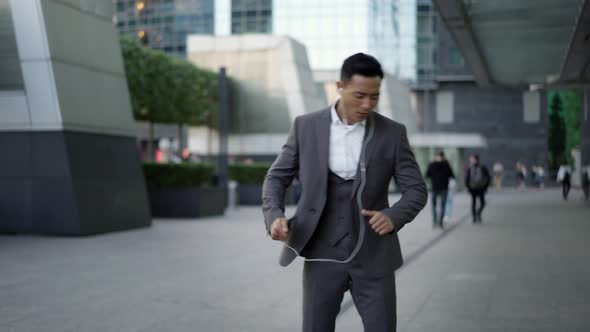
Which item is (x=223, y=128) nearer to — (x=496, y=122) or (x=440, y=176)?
(x=440, y=176)

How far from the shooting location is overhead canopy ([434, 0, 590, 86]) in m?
18.1

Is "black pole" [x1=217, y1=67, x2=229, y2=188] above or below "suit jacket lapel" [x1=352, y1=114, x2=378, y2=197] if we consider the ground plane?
below

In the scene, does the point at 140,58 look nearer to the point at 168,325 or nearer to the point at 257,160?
the point at 257,160

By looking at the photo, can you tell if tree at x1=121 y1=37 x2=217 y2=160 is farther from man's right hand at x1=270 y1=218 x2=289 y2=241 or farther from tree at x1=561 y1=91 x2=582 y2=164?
tree at x1=561 y1=91 x2=582 y2=164

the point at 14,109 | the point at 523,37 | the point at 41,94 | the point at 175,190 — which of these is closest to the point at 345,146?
the point at 41,94

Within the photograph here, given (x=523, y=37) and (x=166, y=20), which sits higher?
(x=166, y=20)

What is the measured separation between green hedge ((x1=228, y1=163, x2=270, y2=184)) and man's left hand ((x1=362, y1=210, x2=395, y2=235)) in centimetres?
2692

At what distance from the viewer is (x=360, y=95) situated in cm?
356

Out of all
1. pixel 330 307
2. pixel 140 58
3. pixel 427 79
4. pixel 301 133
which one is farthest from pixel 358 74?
pixel 427 79

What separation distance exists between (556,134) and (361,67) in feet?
202

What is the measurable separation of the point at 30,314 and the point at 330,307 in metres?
4.47

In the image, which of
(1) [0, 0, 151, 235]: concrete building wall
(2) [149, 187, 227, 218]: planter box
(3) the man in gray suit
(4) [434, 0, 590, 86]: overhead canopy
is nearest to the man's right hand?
(3) the man in gray suit

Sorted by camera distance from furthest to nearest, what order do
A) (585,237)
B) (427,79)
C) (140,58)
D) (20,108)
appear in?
(427,79) → (140,58) → (585,237) → (20,108)

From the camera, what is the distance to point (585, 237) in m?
16.5
